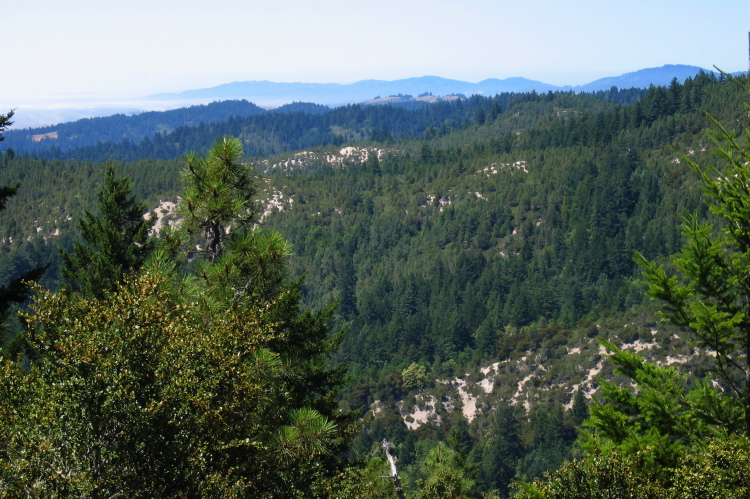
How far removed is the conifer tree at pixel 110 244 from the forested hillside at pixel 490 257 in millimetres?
38248

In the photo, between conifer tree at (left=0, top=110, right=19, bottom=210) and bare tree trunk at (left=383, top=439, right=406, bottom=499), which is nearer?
bare tree trunk at (left=383, top=439, right=406, bottom=499)

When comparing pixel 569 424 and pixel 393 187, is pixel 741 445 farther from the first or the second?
pixel 393 187

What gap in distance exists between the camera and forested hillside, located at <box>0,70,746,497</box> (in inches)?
2842

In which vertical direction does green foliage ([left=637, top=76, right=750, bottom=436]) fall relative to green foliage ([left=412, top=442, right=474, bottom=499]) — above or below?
above

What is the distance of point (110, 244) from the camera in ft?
57.5

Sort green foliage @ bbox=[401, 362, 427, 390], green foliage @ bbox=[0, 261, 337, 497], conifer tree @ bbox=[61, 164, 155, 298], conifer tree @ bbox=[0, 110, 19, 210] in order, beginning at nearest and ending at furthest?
green foliage @ bbox=[0, 261, 337, 497]
conifer tree @ bbox=[0, 110, 19, 210]
conifer tree @ bbox=[61, 164, 155, 298]
green foliage @ bbox=[401, 362, 427, 390]

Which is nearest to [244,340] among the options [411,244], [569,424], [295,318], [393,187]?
[295,318]

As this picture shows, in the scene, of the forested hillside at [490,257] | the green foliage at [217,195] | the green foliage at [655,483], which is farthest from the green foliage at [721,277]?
the forested hillside at [490,257]

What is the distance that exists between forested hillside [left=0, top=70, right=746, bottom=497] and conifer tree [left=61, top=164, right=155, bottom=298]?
3825 centimetres

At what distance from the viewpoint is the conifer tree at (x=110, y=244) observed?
16.9 metres

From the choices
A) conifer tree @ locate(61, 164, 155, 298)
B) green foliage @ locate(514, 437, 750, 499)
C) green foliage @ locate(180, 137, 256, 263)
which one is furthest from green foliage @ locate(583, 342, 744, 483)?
conifer tree @ locate(61, 164, 155, 298)

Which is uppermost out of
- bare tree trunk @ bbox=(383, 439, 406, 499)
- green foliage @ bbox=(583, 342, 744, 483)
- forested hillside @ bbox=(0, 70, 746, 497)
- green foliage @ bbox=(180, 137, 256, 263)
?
green foliage @ bbox=(180, 137, 256, 263)

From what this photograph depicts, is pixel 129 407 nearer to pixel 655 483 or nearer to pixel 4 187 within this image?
pixel 655 483

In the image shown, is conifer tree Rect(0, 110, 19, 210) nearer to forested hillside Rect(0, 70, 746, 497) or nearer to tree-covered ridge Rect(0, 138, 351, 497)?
tree-covered ridge Rect(0, 138, 351, 497)
